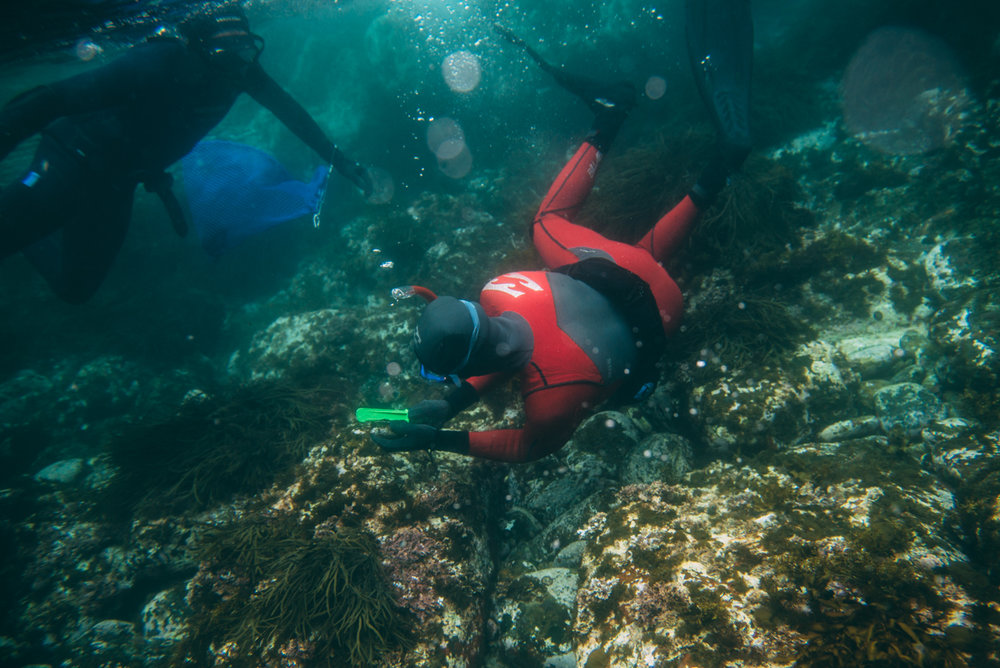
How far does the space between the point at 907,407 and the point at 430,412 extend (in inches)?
177

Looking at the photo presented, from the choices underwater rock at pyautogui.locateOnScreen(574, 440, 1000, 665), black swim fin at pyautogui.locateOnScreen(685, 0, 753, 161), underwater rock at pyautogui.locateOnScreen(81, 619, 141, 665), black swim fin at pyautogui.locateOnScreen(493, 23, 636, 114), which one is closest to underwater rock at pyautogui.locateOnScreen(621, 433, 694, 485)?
underwater rock at pyautogui.locateOnScreen(574, 440, 1000, 665)

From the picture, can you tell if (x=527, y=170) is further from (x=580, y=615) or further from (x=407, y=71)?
(x=580, y=615)

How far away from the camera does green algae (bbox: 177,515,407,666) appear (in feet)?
9.71

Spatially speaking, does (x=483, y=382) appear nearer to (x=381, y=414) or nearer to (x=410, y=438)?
(x=410, y=438)

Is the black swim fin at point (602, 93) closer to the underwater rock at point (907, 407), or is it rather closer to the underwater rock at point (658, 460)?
the underwater rock at point (658, 460)

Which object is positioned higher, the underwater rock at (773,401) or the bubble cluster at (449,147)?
the bubble cluster at (449,147)

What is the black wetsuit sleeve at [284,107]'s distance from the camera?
739 cm

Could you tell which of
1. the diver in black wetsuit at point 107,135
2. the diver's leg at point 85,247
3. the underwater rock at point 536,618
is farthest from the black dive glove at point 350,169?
the underwater rock at point 536,618

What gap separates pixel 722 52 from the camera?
5250 mm

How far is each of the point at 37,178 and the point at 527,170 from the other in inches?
305

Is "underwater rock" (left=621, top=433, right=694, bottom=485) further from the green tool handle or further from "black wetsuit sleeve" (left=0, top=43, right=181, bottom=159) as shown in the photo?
"black wetsuit sleeve" (left=0, top=43, right=181, bottom=159)

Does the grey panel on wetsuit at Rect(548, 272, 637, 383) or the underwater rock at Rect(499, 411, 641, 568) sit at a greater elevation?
the grey panel on wetsuit at Rect(548, 272, 637, 383)

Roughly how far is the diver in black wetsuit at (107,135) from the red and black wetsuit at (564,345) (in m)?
5.91

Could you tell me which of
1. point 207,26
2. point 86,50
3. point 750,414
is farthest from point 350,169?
point 86,50
